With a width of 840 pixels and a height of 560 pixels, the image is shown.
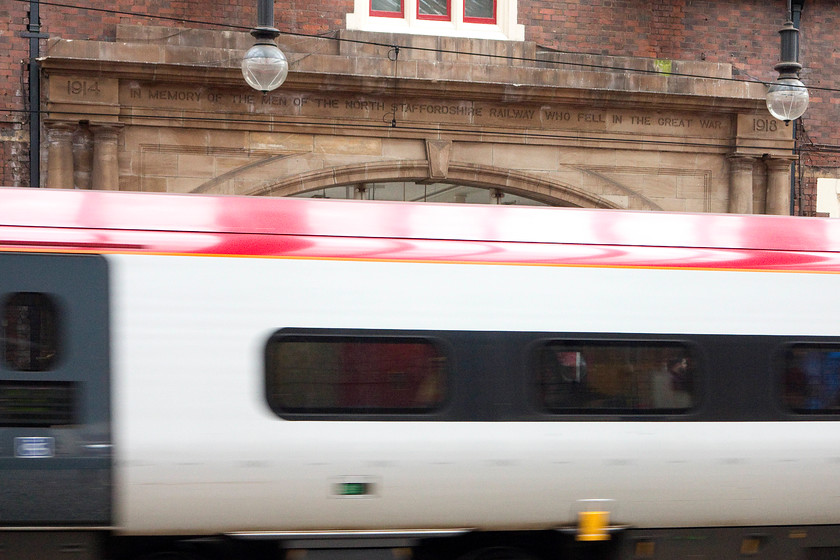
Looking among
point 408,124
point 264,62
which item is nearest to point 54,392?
point 264,62

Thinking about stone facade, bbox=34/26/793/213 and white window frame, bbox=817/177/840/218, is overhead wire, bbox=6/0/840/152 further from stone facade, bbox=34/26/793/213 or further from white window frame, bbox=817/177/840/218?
white window frame, bbox=817/177/840/218

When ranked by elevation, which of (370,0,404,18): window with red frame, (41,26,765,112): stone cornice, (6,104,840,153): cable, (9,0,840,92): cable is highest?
(370,0,404,18): window with red frame

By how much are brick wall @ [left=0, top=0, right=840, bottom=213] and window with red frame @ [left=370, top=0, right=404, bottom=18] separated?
31cm

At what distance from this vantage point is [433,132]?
11.9 m

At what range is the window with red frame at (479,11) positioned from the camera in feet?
39.9

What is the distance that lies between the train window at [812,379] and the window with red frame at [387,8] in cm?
778

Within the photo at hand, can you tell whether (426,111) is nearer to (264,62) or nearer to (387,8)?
(387,8)

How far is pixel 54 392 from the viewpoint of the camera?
4855mm

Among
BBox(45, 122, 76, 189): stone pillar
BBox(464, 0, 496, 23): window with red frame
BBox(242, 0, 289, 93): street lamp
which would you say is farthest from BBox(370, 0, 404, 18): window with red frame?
BBox(45, 122, 76, 189): stone pillar

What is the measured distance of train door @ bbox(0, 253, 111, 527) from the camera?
4.80 meters

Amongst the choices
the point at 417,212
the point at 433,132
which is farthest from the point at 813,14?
the point at 417,212

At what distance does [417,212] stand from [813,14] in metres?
9.60

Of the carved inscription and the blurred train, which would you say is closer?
the blurred train

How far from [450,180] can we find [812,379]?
708cm
